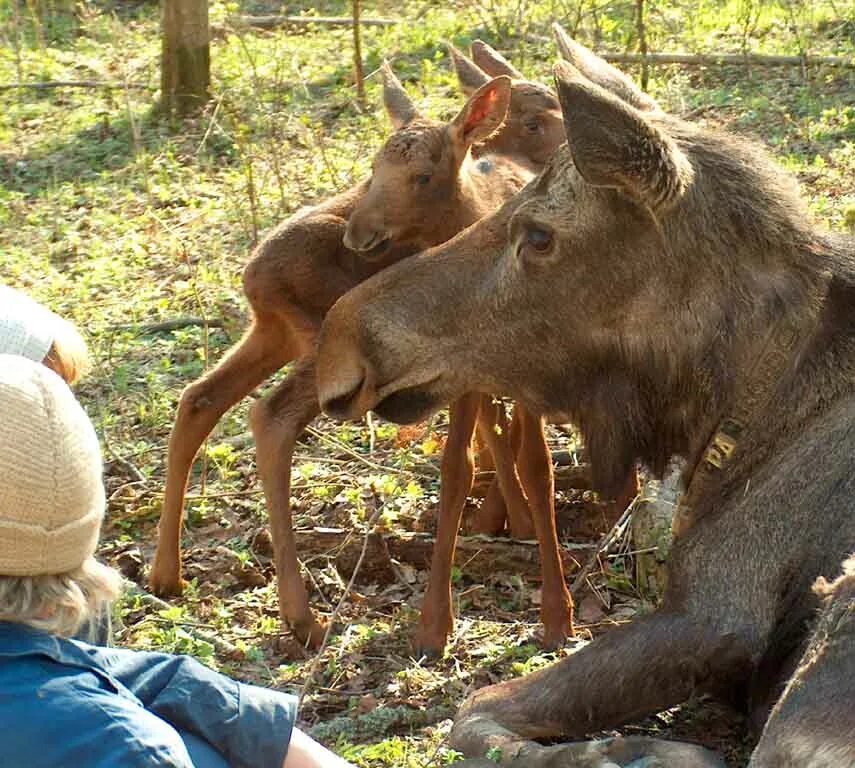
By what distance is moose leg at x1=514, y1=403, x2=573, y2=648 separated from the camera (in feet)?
22.8

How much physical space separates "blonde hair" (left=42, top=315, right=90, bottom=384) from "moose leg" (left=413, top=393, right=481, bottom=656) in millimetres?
1899

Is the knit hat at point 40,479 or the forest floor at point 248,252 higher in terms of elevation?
the knit hat at point 40,479

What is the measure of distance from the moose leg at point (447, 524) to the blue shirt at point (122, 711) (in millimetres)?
2710

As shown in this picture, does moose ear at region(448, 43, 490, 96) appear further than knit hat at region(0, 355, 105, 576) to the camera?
Yes

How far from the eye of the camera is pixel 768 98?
44.3 feet

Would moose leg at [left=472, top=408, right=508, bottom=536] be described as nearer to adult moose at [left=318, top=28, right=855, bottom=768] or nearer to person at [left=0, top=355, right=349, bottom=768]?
adult moose at [left=318, top=28, right=855, bottom=768]

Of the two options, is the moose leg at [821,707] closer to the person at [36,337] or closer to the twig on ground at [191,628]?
the person at [36,337]

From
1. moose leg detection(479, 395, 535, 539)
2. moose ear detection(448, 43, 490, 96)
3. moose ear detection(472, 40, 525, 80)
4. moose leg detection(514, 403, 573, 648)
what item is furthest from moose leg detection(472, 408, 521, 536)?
moose ear detection(472, 40, 525, 80)

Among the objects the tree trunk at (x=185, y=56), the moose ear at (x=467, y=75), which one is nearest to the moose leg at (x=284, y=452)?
the moose ear at (x=467, y=75)

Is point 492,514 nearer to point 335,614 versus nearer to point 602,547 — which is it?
point 602,547

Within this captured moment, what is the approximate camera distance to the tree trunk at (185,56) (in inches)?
559

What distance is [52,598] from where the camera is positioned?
3.81m

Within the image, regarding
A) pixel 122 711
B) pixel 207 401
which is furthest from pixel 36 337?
pixel 207 401

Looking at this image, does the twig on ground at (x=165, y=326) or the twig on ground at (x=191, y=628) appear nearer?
the twig on ground at (x=191, y=628)
